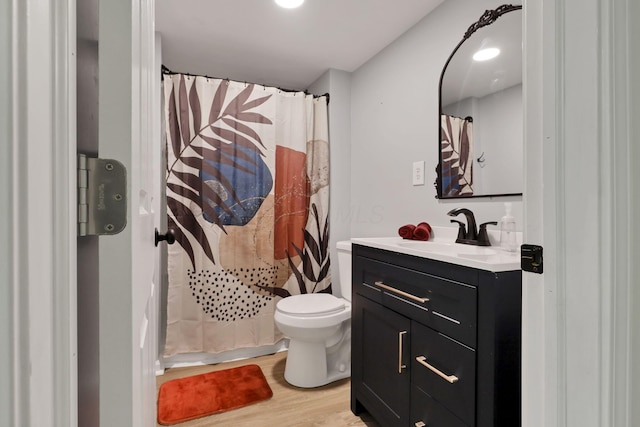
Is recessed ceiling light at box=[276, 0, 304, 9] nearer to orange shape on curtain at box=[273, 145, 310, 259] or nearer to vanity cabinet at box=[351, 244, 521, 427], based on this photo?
orange shape on curtain at box=[273, 145, 310, 259]

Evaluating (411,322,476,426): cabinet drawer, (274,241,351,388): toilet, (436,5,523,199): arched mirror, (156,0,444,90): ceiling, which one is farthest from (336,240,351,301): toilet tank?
(156,0,444,90): ceiling

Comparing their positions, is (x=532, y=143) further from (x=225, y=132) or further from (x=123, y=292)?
(x=225, y=132)

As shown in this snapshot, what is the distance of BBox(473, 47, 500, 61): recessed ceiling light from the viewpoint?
1.48 metres

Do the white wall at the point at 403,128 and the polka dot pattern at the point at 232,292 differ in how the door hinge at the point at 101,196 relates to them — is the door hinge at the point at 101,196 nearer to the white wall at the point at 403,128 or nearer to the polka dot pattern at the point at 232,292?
the white wall at the point at 403,128

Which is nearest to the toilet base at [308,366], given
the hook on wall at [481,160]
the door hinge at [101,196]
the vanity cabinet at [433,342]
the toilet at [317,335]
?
the toilet at [317,335]

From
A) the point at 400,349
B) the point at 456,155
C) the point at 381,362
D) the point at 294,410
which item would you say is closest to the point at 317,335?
the point at 294,410

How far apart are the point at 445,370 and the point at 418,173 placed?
1.13 meters

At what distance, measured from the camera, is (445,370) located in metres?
1.10
